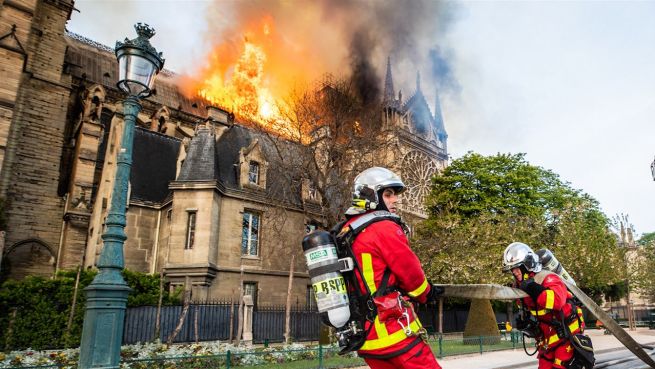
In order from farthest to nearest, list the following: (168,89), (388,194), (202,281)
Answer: (168,89) → (202,281) → (388,194)

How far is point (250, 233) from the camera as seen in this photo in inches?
864

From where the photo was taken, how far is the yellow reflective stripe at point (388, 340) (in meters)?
3.17

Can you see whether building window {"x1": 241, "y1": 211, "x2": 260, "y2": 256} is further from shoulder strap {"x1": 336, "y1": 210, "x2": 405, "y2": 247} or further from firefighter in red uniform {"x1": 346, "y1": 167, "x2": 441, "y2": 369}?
firefighter in red uniform {"x1": 346, "y1": 167, "x2": 441, "y2": 369}

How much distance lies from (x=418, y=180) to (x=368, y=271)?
4570 cm

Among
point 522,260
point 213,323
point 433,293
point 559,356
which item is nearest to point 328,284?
point 433,293

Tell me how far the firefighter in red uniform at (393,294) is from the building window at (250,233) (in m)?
18.6

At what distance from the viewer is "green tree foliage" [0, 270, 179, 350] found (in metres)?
14.9

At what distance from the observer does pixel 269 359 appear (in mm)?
13141

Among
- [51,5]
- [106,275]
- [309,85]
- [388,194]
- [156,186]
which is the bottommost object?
[106,275]

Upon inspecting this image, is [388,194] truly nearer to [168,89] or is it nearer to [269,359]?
[269,359]

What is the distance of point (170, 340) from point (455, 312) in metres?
19.0

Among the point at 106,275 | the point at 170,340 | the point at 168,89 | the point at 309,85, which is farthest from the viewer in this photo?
the point at 168,89

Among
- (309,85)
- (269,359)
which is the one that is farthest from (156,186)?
(269,359)

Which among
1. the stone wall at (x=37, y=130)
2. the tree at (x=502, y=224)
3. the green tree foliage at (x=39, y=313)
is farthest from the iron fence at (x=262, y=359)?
the stone wall at (x=37, y=130)
